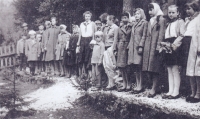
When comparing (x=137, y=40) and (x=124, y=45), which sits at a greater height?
(x=137, y=40)

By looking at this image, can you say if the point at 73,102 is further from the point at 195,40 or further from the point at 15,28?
the point at 15,28

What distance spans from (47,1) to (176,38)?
A: 875cm

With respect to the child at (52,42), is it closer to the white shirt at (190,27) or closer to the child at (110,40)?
the child at (110,40)

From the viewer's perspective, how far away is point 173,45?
519 cm

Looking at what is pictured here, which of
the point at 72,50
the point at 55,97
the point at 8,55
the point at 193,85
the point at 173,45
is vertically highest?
the point at 173,45

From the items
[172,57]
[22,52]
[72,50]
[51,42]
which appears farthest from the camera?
[22,52]

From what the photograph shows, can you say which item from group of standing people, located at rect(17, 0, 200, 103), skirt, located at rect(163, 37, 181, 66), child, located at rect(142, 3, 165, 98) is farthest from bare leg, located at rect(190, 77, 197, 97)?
child, located at rect(142, 3, 165, 98)

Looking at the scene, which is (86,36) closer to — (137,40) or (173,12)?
(137,40)

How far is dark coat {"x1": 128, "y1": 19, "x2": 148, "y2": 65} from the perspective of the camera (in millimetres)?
5945

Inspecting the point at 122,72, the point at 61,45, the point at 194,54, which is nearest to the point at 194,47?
the point at 194,54

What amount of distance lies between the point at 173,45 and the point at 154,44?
558 millimetres

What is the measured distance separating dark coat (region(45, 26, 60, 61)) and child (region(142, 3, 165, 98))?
5651mm

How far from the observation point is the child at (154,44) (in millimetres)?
5608

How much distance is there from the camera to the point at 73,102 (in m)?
6.83
